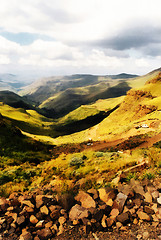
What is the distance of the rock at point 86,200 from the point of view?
702 centimetres

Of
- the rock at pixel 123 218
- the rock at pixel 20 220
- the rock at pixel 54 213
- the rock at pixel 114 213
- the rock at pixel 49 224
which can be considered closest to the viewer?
the rock at pixel 123 218

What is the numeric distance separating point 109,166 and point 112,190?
544cm

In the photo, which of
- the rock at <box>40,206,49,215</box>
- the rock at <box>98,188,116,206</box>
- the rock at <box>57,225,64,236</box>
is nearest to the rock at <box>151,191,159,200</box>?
the rock at <box>98,188,116,206</box>

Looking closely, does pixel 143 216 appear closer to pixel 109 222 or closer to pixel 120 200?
pixel 120 200

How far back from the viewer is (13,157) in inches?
771

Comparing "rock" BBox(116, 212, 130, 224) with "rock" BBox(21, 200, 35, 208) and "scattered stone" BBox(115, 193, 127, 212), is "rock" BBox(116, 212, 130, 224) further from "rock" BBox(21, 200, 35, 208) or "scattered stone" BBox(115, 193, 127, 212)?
"rock" BBox(21, 200, 35, 208)

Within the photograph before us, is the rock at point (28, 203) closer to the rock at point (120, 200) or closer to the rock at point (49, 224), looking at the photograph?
the rock at point (49, 224)

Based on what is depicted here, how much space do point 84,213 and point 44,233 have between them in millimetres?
1794

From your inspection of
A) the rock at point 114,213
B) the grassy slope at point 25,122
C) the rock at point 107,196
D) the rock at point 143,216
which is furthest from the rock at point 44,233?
the grassy slope at point 25,122

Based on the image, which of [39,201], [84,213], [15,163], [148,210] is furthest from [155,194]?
[15,163]

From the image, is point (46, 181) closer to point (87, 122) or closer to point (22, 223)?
point (22, 223)

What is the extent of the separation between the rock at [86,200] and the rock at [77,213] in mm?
368

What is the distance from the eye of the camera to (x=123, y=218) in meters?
5.91

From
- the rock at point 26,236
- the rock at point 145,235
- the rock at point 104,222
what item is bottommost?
the rock at point 26,236
